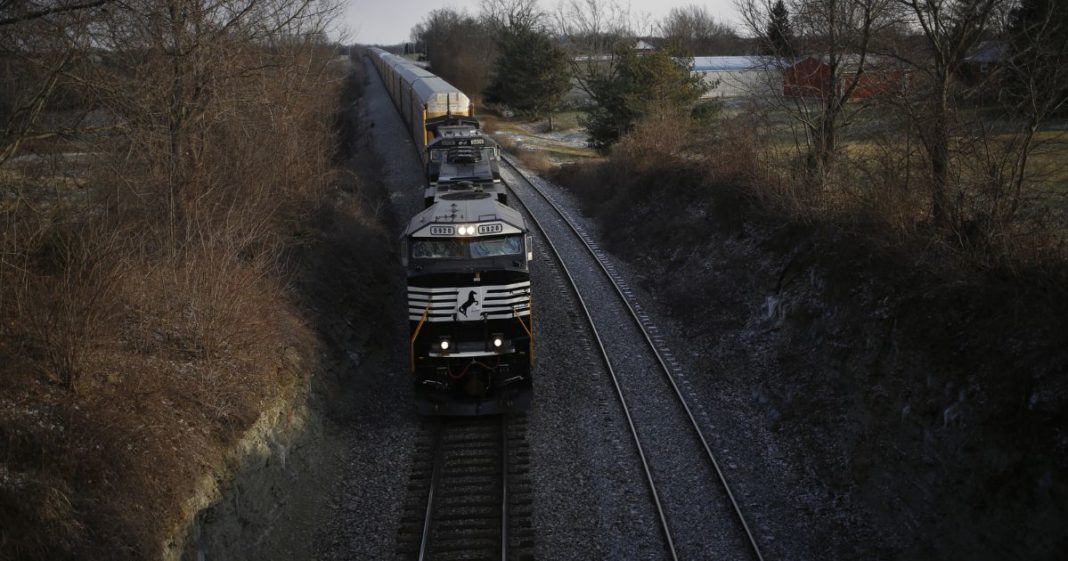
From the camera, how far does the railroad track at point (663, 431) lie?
32.4 ft

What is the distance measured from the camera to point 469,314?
12.2m

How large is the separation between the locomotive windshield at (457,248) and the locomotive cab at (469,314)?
0.06ft

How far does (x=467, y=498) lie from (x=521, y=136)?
127 ft

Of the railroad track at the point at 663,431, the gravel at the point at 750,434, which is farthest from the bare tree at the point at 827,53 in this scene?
the railroad track at the point at 663,431

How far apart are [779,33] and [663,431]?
431 inches

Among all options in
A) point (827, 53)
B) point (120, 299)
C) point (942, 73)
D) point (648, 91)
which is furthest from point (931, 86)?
point (648, 91)

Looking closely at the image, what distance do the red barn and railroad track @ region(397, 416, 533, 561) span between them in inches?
384

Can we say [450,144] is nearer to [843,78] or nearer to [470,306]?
[470,306]

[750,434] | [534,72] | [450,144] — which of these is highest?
[534,72]

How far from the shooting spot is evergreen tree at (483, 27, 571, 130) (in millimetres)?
49906

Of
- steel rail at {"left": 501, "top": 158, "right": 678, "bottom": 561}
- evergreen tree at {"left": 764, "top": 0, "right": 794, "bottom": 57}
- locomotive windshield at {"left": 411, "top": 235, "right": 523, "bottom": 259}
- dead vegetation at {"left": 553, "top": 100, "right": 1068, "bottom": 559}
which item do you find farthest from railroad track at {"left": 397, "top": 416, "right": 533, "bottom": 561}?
evergreen tree at {"left": 764, "top": 0, "right": 794, "bottom": 57}

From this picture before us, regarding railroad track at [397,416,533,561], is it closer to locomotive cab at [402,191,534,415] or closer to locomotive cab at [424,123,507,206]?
locomotive cab at [402,191,534,415]

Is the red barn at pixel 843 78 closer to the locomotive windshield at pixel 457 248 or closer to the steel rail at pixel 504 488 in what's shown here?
the locomotive windshield at pixel 457 248

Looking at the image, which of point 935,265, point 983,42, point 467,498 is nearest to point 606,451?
point 467,498
